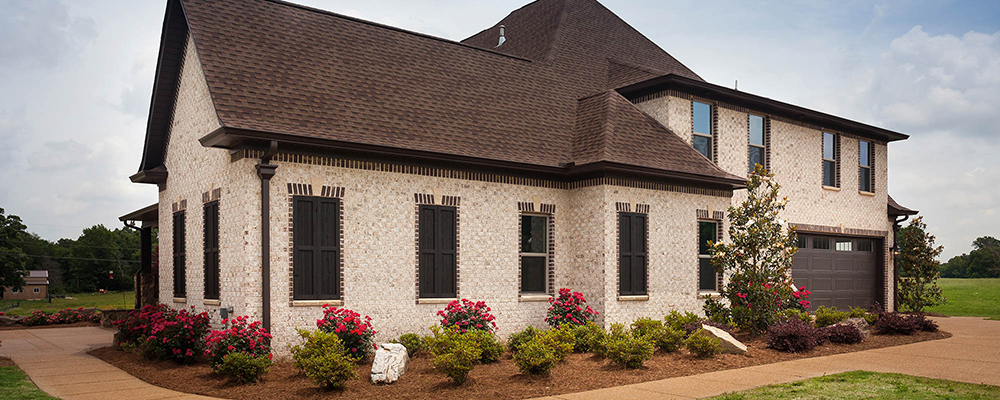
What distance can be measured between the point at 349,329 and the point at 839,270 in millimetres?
17203

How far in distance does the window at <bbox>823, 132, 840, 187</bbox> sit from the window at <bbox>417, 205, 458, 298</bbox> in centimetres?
1344

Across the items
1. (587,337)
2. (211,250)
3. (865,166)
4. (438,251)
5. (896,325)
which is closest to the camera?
(211,250)

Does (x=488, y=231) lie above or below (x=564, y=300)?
above

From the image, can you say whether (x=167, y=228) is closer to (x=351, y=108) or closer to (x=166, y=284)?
(x=166, y=284)

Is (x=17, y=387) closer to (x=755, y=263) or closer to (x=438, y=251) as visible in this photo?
(x=438, y=251)

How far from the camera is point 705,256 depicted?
1750 cm

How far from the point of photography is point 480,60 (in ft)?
59.7

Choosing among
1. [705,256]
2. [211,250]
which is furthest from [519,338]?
[705,256]

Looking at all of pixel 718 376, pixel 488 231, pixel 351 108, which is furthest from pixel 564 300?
pixel 351 108

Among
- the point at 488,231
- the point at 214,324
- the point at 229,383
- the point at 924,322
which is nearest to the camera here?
the point at 229,383

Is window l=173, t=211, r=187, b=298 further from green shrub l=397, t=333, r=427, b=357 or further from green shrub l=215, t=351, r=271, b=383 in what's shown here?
green shrub l=397, t=333, r=427, b=357

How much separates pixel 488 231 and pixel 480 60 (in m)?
5.20

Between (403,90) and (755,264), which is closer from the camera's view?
(403,90)

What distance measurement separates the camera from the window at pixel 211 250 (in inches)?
523
